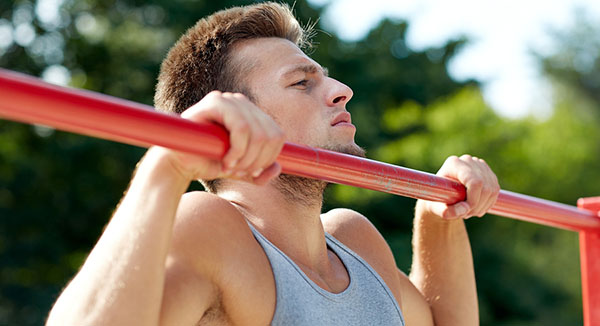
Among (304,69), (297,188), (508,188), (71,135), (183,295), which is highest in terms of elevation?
(508,188)

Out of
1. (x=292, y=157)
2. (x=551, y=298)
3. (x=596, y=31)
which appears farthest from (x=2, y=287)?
(x=596, y=31)

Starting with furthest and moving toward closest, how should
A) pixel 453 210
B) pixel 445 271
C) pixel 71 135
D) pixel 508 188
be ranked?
pixel 508 188, pixel 71 135, pixel 445 271, pixel 453 210

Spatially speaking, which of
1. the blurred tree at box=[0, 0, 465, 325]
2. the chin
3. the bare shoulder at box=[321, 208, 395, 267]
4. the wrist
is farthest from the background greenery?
the wrist

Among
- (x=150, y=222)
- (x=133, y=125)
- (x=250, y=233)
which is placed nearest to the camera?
(x=133, y=125)

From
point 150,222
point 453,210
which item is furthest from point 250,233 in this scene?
point 453,210

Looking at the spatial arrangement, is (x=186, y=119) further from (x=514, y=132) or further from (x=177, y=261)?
(x=514, y=132)

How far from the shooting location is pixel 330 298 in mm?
1201

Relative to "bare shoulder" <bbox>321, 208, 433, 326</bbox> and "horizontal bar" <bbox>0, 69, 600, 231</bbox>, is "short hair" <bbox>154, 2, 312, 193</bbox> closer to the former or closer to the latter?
"bare shoulder" <bbox>321, 208, 433, 326</bbox>

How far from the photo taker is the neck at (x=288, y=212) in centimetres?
133

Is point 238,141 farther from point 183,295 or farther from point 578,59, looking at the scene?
point 578,59

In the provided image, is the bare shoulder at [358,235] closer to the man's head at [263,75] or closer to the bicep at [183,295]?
the man's head at [263,75]

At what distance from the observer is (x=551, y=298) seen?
1188cm

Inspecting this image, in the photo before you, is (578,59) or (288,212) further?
(578,59)

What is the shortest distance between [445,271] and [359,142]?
7877mm
